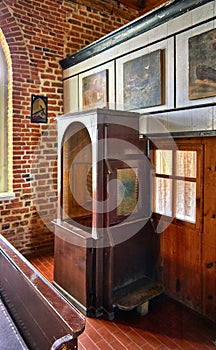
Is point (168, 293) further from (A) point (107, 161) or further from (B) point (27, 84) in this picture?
(B) point (27, 84)

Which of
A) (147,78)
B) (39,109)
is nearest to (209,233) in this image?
(147,78)

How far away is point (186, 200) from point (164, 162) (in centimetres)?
46

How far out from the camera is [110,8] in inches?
184

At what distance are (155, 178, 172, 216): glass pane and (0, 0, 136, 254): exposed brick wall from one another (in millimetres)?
1875

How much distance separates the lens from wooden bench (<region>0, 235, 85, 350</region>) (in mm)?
1108

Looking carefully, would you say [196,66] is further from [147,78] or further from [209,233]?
[209,233]

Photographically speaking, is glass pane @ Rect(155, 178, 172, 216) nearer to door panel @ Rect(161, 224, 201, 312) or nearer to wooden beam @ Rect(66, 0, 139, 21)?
door panel @ Rect(161, 224, 201, 312)

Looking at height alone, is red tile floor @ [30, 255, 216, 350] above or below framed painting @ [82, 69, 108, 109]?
below

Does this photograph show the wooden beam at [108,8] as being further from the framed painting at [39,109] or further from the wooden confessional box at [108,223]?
the wooden confessional box at [108,223]

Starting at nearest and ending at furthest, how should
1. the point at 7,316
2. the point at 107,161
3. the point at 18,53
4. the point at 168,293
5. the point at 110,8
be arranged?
the point at 7,316 → the point at 107,161 → the point at 168,293 → the point at 18,53 → the point at 110,8

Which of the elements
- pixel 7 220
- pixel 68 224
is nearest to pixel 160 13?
→ pixel 68 224

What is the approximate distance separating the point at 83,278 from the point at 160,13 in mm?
2665

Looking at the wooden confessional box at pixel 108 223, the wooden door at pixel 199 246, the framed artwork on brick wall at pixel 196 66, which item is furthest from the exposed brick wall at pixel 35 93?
the framed artwork on brick wall at pixel 196 66

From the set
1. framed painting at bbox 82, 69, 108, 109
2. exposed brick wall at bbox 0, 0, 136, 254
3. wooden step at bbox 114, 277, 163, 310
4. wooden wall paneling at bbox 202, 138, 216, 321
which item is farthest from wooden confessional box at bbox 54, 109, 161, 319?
exposed brick wall at bbox 0, 0, 136, 254
